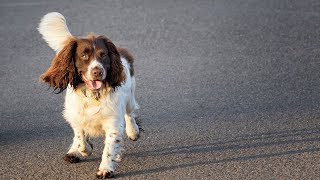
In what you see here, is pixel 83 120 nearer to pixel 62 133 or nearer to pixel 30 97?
pixel 62 133

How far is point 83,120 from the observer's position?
259 inches

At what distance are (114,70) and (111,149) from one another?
0.67 meters

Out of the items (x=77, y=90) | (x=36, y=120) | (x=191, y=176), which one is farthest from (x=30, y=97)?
(x=191, y=176)

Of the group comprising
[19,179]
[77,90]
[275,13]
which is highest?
[77,90]

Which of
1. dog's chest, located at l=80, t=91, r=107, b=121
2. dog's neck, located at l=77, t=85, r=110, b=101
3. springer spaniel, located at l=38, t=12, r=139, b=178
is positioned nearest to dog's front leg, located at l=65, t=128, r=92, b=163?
springer spaniel, located at l=38, t=12, r=139, b=178

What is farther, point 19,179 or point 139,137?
point 139,137

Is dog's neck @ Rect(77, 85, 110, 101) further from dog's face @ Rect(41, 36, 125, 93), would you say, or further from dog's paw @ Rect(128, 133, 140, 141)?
dog's paw @ Rect(128, 133, 140, 141)

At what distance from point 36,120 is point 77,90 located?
162cm

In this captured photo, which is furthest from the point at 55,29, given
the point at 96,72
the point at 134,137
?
the point at 134,137

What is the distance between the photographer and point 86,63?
6.47 meters

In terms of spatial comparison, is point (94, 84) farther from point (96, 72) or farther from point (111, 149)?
point (111, 149)

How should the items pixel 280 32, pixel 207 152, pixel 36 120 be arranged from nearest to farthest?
pixel 207 152 < pixel 36 120 < pixel 280 32

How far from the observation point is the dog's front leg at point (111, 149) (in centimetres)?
630

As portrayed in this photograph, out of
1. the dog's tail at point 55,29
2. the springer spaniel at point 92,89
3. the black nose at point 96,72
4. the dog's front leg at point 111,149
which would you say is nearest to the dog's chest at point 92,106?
the springer spaniel at point 92,89
